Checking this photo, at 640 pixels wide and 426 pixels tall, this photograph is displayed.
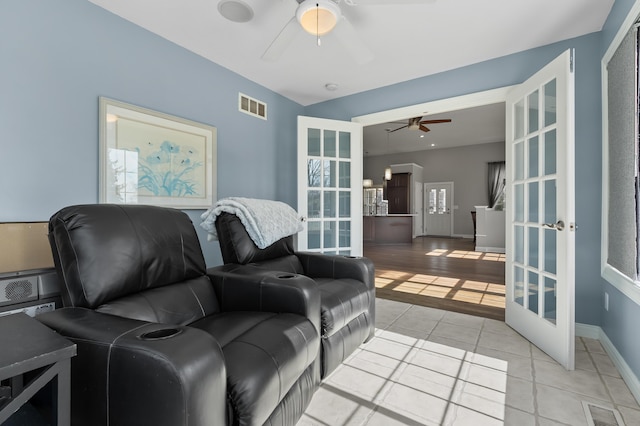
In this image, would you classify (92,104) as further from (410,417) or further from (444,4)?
(410,417)

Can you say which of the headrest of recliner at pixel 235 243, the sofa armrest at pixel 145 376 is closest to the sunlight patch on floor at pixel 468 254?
the headrest of recliner at pixel 235 243

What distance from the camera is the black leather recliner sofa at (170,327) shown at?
2.55 ft

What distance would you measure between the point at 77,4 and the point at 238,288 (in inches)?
87.4

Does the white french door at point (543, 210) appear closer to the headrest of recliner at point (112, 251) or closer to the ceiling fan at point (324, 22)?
the ceiling fan at point (324, 22)

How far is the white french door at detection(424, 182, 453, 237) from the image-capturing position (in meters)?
9.80

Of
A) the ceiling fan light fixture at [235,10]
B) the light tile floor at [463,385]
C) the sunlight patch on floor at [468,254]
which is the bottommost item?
the light tile floor at [463,385]

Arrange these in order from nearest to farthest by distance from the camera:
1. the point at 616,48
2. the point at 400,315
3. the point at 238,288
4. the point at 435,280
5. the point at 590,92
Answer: the point at 238,288 < the point at 616,48 < the point at 590,92 < the point at 400,315 < the point at 435,280

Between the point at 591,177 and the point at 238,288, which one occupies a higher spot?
the point at 591,177

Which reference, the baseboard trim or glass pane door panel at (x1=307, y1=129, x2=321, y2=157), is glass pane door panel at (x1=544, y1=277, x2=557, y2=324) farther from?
glass pane door panel at (x1=307, y1=129, x2=321, y2=157)

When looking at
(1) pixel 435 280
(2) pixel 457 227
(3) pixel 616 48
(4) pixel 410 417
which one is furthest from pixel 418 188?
(4) pixel 410 417

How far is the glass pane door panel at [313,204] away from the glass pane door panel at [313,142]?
46 cm

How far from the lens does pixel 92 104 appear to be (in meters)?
2.13

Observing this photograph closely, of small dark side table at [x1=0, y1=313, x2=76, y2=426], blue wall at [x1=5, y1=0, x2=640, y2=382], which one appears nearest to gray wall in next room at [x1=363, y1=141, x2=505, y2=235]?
blue wall at [x1=5, y1=0, x2=640, y2=382]

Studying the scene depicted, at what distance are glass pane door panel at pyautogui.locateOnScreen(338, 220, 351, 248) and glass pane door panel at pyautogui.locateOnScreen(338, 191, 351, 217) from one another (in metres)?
0.10
